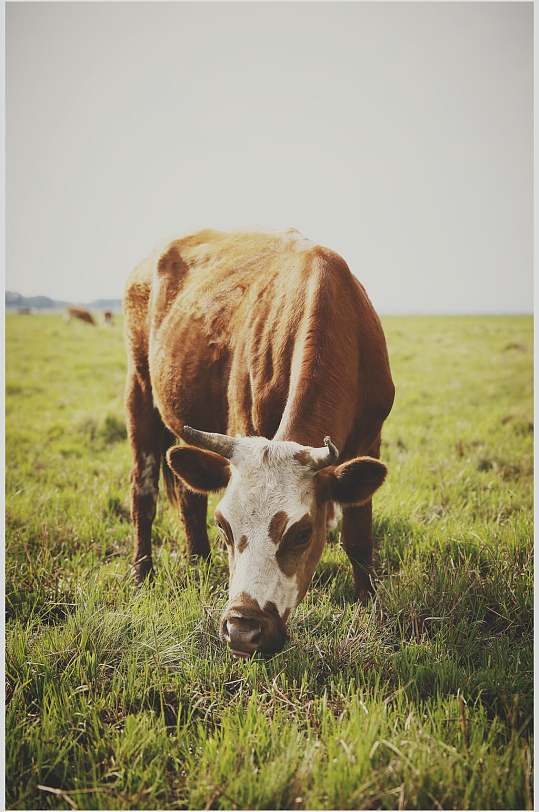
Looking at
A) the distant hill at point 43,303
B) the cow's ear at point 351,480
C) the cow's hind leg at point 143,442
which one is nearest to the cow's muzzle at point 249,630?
the cow's ear at point 351,480

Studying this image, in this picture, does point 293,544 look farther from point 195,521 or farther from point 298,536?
point 195,521

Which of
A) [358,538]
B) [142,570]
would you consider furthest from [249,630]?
[142,570]

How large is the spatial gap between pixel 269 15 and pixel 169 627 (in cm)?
327

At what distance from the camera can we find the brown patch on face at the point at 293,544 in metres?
2.31

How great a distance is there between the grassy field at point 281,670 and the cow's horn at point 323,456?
890 millimetres

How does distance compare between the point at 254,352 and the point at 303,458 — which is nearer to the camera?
the point at 303,458

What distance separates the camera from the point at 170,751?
6.77 feet

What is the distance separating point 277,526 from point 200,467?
0.58 meters

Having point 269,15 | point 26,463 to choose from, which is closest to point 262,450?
point 269,15

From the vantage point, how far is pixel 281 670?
8.20 feet

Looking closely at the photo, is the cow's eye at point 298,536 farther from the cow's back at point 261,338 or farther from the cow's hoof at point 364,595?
the cow's hoof at point 364,595

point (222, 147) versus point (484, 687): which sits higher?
point (222, 147)

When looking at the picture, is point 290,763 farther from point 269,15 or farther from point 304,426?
point 269,15

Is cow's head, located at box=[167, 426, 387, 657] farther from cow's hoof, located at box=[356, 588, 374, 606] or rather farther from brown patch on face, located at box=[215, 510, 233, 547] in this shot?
cow's hoof, located at box=[356, 588, 374, 606]
